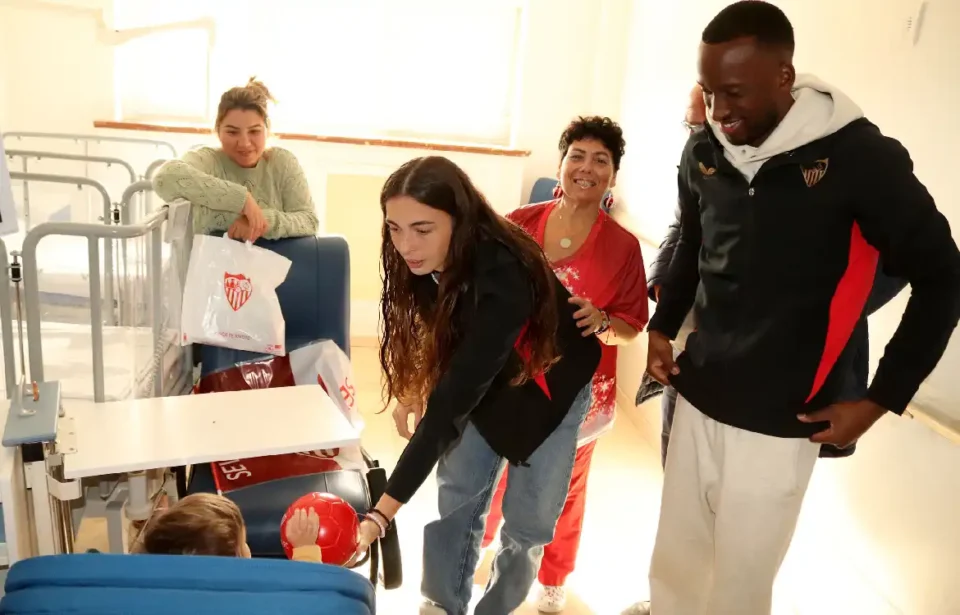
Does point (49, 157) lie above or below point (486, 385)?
above

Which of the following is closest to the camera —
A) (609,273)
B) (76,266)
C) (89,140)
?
(609,273)

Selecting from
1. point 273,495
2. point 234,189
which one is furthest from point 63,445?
point 234,189

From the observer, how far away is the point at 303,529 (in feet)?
3.82

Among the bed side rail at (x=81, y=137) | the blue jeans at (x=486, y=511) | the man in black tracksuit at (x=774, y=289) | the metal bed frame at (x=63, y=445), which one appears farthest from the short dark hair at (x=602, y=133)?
the bed side rail at (x=81, y=137)

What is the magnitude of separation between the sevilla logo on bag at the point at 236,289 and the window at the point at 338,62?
235 centimetres

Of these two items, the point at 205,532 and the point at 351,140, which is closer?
the point at 205,532

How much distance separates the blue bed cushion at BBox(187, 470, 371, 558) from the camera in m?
1.61

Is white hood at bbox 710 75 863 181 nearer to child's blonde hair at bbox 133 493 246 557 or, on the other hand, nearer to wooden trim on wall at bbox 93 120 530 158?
child's blonde hair at bbox 133 493 246 557

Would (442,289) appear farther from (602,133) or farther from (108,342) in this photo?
(108,342)

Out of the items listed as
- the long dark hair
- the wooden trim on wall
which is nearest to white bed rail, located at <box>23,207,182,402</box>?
the long dark hair

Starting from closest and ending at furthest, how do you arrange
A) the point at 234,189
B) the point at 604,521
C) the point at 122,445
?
the point at 122,445 → the point at 234,189 → the point at 604,521

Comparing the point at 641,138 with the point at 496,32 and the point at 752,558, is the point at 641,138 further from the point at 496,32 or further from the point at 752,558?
the point at 752,558

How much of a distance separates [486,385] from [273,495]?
0.67 m

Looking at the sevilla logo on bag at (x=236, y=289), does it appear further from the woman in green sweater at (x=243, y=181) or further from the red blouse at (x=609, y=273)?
the red blouse at (x=609, y=273)
